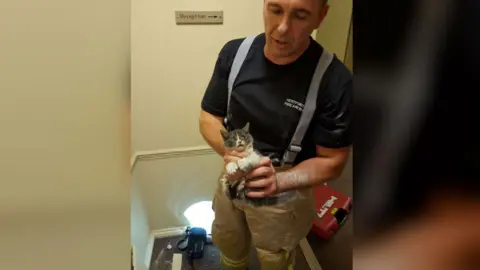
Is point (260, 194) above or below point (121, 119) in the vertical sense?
below

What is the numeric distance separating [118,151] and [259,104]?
27 cm

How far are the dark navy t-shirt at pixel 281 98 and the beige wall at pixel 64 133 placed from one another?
26 centimetres

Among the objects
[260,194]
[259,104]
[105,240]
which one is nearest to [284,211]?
[260,194]

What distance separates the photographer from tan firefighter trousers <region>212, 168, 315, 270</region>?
0.58 meters

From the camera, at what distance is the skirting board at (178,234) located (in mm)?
658

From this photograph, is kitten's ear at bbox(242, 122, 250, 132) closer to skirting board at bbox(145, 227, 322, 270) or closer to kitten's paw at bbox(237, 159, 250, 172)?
kitten's paw at bbox(237, 159, 250, 172)

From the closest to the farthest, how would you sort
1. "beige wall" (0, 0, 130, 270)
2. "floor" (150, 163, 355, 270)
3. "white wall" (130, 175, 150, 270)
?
"beige wall" (0, 0, 130, 270) < "white wall" (130, 175, 150, 270) < "floor" (150, 163, 355, 270)

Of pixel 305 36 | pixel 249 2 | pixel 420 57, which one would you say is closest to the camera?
pixel 420 57

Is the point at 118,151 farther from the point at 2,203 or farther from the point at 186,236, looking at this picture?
the point at 186,236

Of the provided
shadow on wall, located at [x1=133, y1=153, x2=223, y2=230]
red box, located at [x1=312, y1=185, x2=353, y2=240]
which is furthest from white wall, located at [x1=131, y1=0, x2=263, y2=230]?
red box, located at [x1=312, y1=185, x2=353, y2=240]

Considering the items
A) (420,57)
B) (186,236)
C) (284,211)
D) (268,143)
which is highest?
(420,57)

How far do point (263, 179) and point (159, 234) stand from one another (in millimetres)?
268

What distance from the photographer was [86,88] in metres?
0.29

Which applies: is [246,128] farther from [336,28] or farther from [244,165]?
[336,28]
